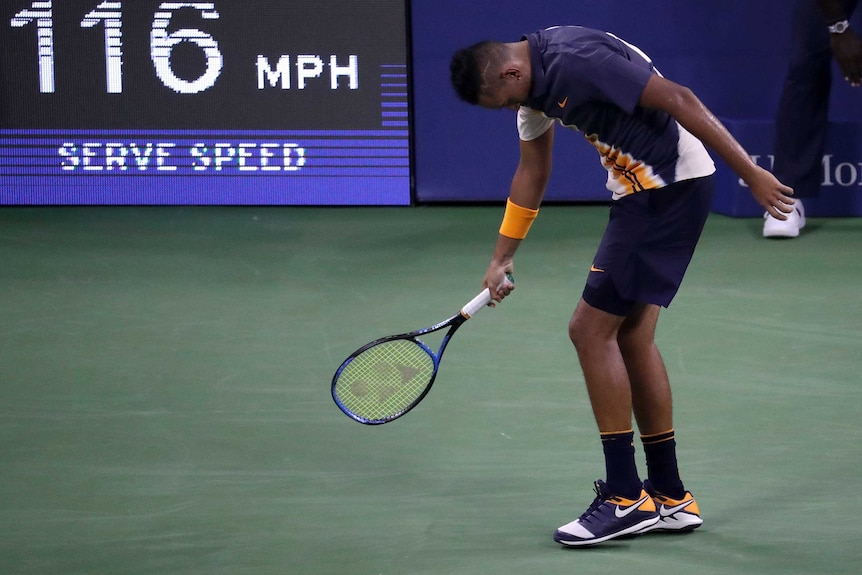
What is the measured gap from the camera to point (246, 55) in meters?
8.42

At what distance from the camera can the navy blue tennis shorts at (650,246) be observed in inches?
127

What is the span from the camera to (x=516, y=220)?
359cm

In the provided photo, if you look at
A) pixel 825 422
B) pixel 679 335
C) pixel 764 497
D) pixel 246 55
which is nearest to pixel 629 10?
pixel 246 55

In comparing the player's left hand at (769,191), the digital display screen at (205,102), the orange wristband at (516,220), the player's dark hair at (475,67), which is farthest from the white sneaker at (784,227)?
the player's dark hair at (475,67)

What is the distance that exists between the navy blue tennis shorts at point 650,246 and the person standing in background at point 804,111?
428cm

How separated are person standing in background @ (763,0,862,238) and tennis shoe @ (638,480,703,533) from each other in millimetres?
4257

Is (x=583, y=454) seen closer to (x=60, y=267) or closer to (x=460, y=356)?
(x=460, y=356)

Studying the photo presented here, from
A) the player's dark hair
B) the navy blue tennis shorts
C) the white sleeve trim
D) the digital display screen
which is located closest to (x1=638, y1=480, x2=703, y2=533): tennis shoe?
the navy blue tennis shorts

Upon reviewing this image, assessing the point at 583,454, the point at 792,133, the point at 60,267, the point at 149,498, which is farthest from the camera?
the point at 792,133

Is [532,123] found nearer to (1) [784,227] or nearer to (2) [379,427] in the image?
(2) [379,427]

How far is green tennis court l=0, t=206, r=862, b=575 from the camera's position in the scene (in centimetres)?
329

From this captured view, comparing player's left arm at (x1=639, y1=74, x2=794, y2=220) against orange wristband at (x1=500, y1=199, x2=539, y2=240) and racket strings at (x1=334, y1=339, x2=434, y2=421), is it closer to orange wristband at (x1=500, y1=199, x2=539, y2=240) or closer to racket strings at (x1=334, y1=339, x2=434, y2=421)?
orange wristband at (x1=500, y1=199, x2=539, y2=240)

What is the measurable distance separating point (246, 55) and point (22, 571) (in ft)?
18.8

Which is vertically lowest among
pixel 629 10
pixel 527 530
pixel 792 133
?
pixel 527 530
